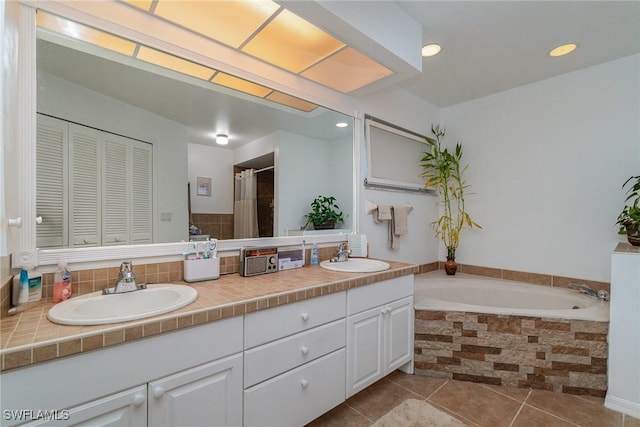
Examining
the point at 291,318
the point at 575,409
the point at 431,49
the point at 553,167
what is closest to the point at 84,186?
the point at 291,318

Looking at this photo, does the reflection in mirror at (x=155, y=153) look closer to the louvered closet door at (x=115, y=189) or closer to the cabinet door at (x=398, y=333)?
the louvered closet door at (x=115, y=189)

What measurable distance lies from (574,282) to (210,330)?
2.98 meters

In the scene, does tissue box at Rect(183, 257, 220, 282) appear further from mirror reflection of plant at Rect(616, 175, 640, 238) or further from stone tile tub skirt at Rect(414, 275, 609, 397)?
mirror reflection of plant at Rect(616, 175, 640, 238)

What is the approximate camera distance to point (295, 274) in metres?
1.64

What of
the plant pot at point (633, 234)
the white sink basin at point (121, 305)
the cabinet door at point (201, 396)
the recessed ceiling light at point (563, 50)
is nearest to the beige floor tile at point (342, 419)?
the cabinet door at point (201, 396)

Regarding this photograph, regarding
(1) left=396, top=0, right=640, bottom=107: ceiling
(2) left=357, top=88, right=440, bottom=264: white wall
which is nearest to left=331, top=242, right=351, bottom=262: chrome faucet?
(2) left=357, top=88, right=440, bottom=264: white wall

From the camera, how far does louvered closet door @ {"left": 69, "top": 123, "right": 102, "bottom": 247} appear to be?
1.20 meters

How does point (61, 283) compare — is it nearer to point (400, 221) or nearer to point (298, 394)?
point (298, 394)

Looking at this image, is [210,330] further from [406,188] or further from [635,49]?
[635,49]

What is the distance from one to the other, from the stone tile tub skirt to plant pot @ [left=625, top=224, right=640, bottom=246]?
63cm

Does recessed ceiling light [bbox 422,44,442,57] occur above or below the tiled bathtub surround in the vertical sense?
above

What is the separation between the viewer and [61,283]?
109 centimetres

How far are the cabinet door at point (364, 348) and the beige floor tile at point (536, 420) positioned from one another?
2.64 feet

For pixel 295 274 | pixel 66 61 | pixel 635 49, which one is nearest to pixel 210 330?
pixel 295 274
